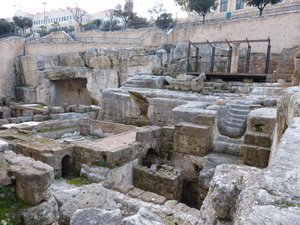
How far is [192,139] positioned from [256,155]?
1820mm

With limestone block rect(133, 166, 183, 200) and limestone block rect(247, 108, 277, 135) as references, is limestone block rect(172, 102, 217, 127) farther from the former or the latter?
limestone block rect(133, 166, 183, 200)

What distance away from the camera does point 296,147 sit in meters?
1.68

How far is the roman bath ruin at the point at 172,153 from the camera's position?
1.67 metres

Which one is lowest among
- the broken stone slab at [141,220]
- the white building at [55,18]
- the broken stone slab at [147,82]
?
the broken stone slab at [141,220]

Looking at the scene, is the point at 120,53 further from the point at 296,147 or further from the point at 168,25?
the point at 296,147

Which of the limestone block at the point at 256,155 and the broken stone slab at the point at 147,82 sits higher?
the broken stone slab at the point at 147,82

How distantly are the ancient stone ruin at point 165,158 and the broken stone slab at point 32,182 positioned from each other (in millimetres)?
12

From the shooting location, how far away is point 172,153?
7.17 meters

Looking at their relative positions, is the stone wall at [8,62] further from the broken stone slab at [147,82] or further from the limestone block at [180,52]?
the broken stone slab at [147,82]

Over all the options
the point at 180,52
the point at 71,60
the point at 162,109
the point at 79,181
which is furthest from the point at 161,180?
the point at 71,60

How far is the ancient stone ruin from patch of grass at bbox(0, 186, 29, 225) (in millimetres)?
46

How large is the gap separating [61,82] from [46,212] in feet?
66.0

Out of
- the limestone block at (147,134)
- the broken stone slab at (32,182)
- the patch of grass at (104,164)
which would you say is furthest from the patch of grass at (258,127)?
the broken stone slab at (32,182)

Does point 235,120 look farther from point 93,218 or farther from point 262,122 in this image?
point 93,218
